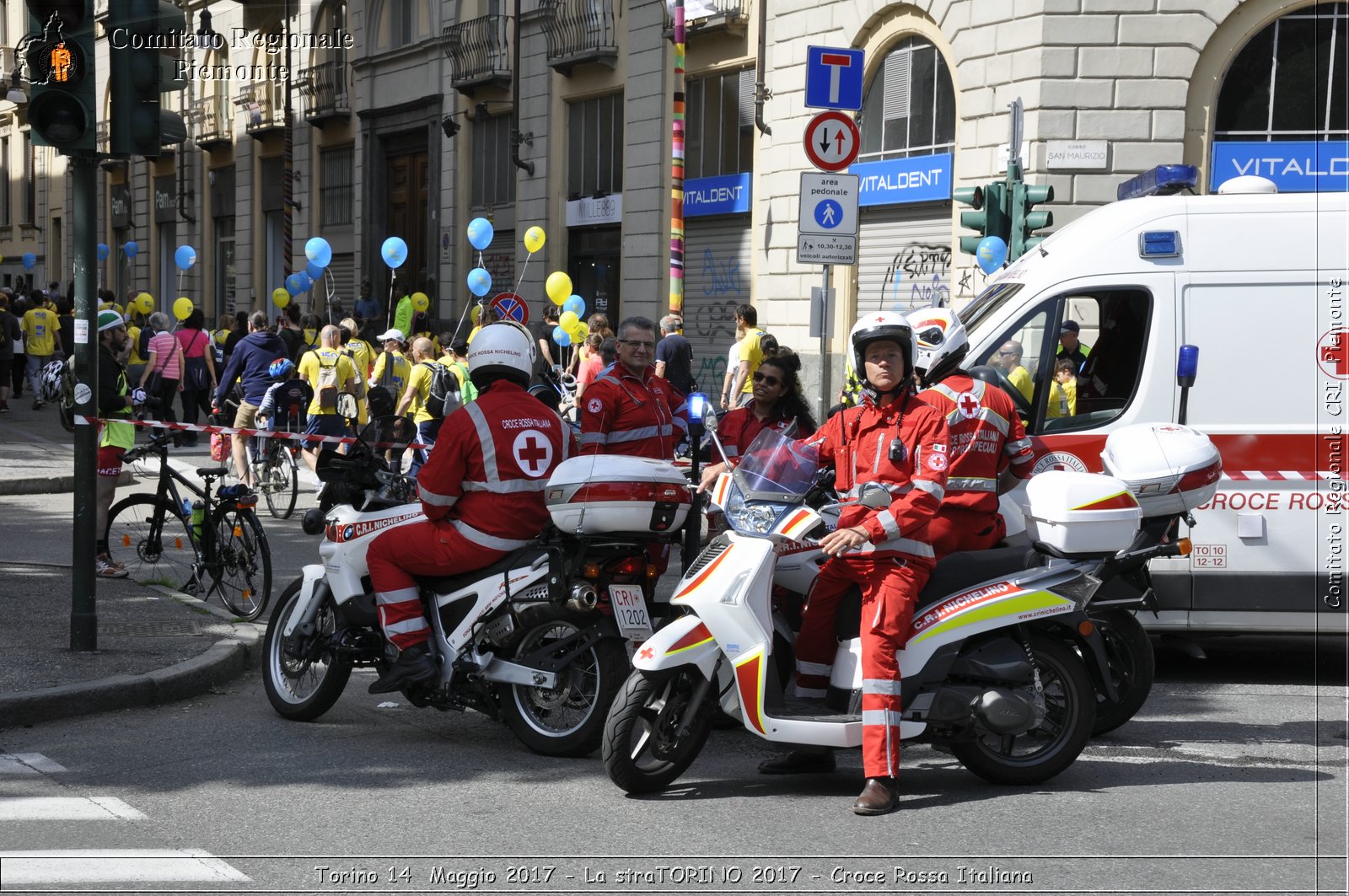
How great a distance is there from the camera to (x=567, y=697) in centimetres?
615

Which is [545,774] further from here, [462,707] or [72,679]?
[72,679]

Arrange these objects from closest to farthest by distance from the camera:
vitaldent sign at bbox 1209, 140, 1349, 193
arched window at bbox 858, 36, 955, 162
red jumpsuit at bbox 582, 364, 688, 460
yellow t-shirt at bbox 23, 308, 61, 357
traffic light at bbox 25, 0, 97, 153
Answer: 1. traffic light at bbox 25, 0, 97, 153
2. red jumpsuit at bbox 582, 364, 688, 460
3. vitaldent sign at bbox 1209, 140, 1349, 193
4. arched window at bbox 858, 36, 955, 162
5. yellow t-shirt at bbox 23, 308, 61, 357

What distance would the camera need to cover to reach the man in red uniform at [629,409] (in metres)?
7.94

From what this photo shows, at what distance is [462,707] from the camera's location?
6320 mm

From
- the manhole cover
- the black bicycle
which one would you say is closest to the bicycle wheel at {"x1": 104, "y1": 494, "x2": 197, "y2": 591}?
the black bicycle

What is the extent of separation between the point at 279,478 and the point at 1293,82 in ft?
36.9

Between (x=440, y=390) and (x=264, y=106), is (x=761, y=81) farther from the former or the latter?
(x=264, y=106)

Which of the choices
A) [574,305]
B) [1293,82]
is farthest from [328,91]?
[1293,82]

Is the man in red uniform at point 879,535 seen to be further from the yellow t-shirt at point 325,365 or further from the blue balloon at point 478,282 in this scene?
the blue balloon at point 478,282

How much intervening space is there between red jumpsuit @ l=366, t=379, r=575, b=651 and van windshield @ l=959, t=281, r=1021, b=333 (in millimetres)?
2783

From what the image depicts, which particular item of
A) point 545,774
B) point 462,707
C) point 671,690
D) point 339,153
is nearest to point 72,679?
point 462,707

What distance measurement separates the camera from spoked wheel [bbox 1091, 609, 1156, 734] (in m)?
6.38

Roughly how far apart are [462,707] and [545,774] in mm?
641

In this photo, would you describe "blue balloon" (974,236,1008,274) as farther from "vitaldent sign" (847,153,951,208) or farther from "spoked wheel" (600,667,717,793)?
"spoked wheel" (600,667,717,793)
